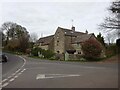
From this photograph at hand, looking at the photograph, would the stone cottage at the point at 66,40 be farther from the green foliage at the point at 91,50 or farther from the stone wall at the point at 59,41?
the green foliage at the point at 91,50

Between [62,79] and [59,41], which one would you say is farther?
[59,41]

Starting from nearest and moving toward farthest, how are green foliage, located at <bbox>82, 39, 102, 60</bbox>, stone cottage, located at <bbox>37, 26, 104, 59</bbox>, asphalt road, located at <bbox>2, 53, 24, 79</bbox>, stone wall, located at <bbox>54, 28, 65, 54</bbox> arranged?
asphalt road, located at <bbox>2, 53, 24, 79</bbox> < green foliage, located at <bbox>82, 39, 102, 60</bbox> < stone cottage, located at <bbox>37, 26, 104, 59</bbox> < stone wall, located at <bbox>54, 28, 65, 54</bbox>

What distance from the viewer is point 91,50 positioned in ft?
168

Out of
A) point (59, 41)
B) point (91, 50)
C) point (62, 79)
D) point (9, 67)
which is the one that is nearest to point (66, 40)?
point (59, 41)

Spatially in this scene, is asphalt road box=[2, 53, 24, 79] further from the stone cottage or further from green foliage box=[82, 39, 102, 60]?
the stone cottage

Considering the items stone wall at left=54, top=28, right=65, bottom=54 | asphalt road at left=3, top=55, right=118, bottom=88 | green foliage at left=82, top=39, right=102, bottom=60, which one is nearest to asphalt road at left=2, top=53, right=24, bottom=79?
asphalt road at left=3, top=55, right=118, bottom=88

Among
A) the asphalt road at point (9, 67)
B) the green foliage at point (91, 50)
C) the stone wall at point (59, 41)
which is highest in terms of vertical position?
the stone wall at point (59, 41)

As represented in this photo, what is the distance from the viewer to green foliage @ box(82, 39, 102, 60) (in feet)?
166

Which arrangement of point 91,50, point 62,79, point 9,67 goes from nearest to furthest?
point 62,79 → point 9,67 → point 91,50

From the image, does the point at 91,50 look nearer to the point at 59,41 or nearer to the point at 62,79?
the point at 59,41

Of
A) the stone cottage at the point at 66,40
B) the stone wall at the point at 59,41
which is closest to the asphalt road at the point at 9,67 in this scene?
the stone cottage at the point at 66,40

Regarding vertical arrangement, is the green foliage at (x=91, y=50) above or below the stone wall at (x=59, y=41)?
below

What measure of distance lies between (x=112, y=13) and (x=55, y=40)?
36.8m

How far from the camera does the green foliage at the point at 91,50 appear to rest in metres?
50.5
